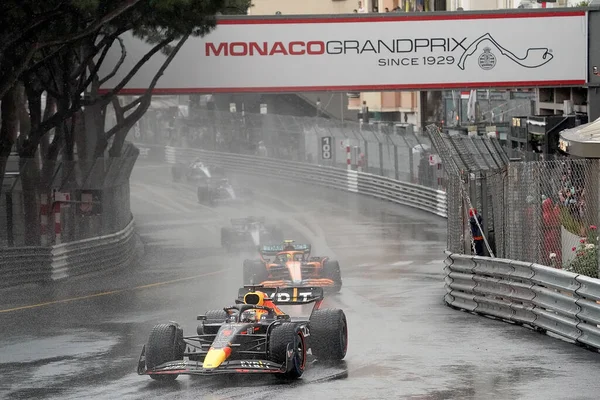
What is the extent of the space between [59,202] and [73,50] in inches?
185

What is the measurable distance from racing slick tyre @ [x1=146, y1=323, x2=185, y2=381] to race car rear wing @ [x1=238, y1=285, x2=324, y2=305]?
8.92ft

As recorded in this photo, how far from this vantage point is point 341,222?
1485 inches

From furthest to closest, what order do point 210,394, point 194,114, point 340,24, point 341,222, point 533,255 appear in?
point 194,114, point 341,222, point 340,24, point 533,255, point 210,394

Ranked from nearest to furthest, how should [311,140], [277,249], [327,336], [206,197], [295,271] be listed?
[327,336] < [295,271] < [277,249] < [206,197] < [311,140]

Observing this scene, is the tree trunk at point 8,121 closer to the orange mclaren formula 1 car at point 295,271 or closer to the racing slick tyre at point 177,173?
the orange mclaren formula 1 car at point 295,271

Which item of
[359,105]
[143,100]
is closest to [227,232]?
[143,100]

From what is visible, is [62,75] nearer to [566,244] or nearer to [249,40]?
[249,40]

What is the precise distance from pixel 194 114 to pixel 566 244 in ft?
155

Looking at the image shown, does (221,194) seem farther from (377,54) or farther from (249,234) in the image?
(377,54)

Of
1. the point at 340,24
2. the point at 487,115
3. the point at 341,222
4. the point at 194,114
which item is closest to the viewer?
the point at 340,24

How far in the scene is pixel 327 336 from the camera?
46.2 feet

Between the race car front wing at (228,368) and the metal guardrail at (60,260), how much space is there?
11.9 metres

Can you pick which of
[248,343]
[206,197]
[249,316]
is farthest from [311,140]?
[248,343]

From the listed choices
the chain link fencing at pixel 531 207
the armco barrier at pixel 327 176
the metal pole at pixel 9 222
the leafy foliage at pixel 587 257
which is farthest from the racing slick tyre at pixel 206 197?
the leafy foliage at pixel 587 257
